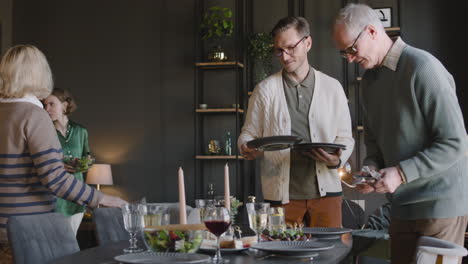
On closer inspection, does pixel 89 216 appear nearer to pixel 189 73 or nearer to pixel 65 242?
pixel 189 73

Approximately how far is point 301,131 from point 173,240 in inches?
55.6

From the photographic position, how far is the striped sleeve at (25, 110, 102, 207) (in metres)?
2.44

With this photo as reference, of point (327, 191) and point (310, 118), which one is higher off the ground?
point (310, 118)

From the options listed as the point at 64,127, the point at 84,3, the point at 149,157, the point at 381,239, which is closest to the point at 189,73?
the point at 149,157

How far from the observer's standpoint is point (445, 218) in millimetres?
2219

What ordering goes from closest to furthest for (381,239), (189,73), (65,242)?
(65,242) → (381,239) → (189,73)

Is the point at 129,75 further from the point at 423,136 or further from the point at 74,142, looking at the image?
the point at 423,136

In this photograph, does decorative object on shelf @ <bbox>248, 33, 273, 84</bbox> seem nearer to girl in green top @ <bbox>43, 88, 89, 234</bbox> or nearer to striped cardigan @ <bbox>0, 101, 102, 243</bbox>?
A: girl in green top @ <bbox>43, 88, 89, 234</bbox>

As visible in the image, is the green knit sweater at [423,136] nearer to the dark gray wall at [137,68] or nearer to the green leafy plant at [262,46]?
the green leafy plant at [262,46]

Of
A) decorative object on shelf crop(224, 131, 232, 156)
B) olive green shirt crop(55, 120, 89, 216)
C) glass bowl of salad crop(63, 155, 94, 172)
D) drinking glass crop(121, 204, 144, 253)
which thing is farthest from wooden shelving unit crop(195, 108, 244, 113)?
drinking glass crop(121, 204, 144, 253)

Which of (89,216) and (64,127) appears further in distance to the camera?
(89,216)

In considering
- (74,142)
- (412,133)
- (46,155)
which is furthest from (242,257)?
(74,142)

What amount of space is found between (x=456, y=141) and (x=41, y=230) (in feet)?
4.89

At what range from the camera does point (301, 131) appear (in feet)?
10.4
